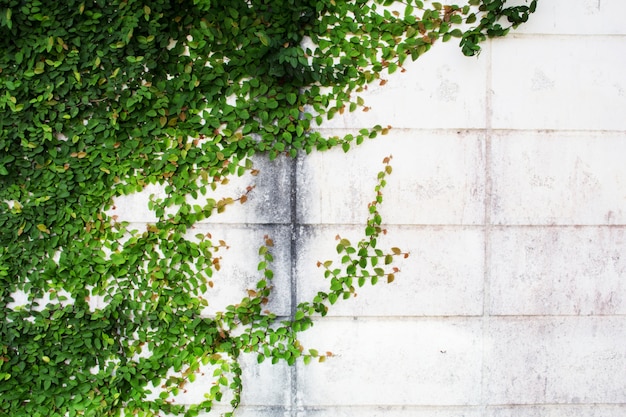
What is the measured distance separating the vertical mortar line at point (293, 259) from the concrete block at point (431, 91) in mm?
269

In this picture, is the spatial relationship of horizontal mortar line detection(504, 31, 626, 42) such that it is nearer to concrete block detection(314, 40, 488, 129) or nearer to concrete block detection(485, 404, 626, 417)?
concrete block detection(314, 40, 488, 129)

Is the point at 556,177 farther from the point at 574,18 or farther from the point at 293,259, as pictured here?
the point at 293,259

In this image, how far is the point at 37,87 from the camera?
8.07 feet

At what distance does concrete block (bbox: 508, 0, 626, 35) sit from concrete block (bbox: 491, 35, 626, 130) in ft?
0.12

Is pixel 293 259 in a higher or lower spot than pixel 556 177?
lower

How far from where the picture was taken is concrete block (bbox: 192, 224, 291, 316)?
8.35ft

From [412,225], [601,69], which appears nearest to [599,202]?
[601,69]

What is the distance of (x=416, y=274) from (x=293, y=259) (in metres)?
0.56

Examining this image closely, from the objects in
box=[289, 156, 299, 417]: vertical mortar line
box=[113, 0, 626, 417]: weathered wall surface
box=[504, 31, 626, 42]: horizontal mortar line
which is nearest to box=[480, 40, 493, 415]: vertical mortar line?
box=[113, 0, 626, 417]: weathered wall surface

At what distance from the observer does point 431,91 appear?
253 centimetres

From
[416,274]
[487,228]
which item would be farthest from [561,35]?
[416,274]

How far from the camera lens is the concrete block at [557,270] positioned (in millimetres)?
2572

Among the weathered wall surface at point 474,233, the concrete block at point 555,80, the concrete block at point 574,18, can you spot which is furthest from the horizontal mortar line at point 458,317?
the concrete block at point 574,18

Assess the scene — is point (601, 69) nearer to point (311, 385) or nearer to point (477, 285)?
point (477, 285)
